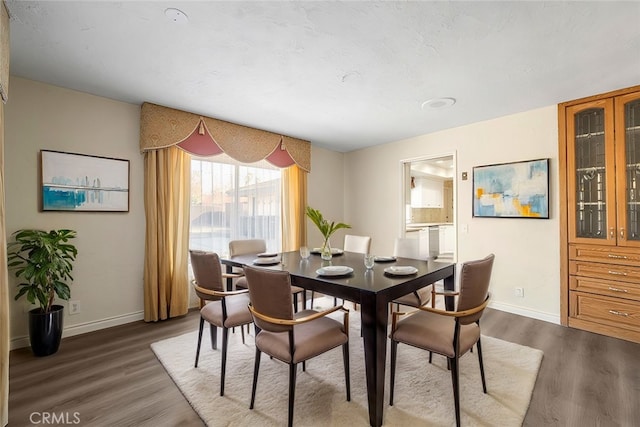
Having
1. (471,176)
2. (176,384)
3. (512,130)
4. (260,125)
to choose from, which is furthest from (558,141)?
(176,384)

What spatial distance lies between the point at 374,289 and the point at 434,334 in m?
0.50

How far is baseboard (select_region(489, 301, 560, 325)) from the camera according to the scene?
3.26 meters

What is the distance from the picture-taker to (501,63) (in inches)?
93.0

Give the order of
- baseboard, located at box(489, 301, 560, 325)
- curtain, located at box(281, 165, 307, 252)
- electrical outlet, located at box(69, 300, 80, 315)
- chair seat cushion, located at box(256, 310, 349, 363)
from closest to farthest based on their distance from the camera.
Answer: chair seat cushion, located at box(256, 310, 349, 363) < electrical outlet, located at box(69, 300, 80, 315) < baseboard, located at box(489, 301, 560, 325) < curtain, located at box(281, 165, 307, 252)

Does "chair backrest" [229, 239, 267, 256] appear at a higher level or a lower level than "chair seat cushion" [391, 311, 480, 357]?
higher

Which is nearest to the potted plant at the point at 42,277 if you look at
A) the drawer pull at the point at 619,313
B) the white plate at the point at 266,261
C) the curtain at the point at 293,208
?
the white plate at the point at 266,261

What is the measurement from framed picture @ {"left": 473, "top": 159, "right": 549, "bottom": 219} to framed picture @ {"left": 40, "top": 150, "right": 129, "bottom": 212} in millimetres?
4328

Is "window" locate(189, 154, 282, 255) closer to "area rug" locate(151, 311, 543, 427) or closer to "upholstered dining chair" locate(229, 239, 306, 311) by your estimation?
"upholstered dining chair" locate(229, 239, 306, 311)

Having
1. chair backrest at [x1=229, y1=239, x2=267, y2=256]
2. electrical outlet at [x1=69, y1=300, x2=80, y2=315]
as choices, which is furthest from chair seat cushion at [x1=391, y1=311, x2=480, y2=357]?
electrical outlet at [x1=69, y1=300, x2=80, y2=315]

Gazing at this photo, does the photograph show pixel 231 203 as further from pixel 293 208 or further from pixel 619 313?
pixel 619 313

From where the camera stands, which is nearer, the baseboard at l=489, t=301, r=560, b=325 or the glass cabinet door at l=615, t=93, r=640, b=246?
the glass cabinet door at l=615, t=93, r=640, b=246

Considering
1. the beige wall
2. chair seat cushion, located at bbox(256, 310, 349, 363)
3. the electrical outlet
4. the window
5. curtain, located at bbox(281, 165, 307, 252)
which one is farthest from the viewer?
curtain, located at bbox(281, 165, 307, 252)

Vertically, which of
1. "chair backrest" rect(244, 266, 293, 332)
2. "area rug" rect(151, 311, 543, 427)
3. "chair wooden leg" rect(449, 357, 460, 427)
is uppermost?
"chair backrest" rect(244, 266, 293, 332)

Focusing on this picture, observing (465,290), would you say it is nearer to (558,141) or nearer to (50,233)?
(558,141)
